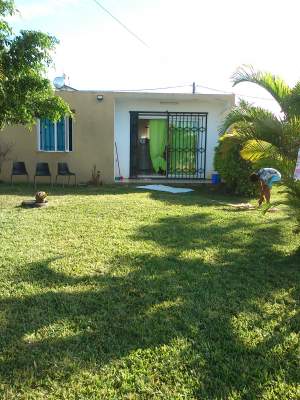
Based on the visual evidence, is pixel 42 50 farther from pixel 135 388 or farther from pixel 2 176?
pixel 2 176

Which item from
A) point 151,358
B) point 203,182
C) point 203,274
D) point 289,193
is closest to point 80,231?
point 203,274

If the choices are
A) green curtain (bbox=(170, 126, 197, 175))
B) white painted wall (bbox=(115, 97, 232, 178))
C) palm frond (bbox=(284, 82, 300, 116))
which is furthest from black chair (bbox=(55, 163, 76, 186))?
palm frond (bbox=(284, 82, 300, 116))

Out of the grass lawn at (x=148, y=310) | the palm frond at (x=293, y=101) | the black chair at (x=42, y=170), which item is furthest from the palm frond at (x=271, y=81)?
the black chair at (x=42, y=170)

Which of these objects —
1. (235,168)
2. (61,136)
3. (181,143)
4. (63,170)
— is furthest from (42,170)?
(235,168)

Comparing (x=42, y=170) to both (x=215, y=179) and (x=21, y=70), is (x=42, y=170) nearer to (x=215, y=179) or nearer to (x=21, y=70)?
(x=215, y=179)

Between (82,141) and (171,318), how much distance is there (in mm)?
10916

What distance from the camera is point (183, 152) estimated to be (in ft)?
51.4

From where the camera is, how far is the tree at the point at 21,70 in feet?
20.3

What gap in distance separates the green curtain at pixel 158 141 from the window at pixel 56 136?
10.3 feet

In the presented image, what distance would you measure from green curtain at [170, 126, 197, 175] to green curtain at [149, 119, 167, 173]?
0.34 metres

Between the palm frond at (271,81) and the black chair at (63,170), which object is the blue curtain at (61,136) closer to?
the black chair at (63,170)

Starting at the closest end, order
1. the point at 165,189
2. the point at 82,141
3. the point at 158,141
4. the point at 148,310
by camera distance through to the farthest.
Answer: the point at 148,310
the point at 165,189
the point at 82,141
the point at 158,141

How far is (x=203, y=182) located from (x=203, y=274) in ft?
33.5

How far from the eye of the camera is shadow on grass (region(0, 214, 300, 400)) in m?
3.04
